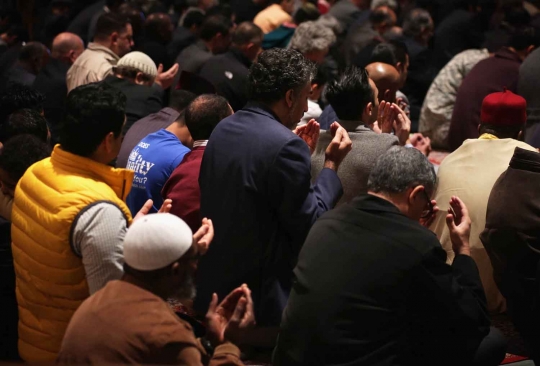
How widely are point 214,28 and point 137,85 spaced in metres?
1.95

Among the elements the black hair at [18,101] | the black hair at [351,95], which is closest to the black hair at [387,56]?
the black hair at [351,95]

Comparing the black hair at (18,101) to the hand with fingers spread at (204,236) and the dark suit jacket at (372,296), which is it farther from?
the dark suit jacket at (372,296)

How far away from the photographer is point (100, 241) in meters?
2.95

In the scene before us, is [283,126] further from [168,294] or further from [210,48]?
[210,48]

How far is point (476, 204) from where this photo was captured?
418 centimetres

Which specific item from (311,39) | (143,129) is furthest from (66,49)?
(143,129)

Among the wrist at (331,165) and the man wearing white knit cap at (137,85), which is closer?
the wrist at (331,165)

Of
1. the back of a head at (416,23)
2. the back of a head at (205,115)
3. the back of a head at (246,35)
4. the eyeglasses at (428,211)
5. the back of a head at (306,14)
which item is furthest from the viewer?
the back of a head at (306,14)

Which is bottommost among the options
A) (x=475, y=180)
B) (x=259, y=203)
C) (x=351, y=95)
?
(x=475, y=180)

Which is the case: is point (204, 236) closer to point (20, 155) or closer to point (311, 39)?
point (20, 155)

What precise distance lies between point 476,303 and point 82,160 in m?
1.44

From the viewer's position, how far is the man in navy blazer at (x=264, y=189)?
351 centimetres

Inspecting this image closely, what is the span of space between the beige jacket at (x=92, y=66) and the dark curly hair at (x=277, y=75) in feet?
10.2

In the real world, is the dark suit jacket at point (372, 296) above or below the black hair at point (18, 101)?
above
